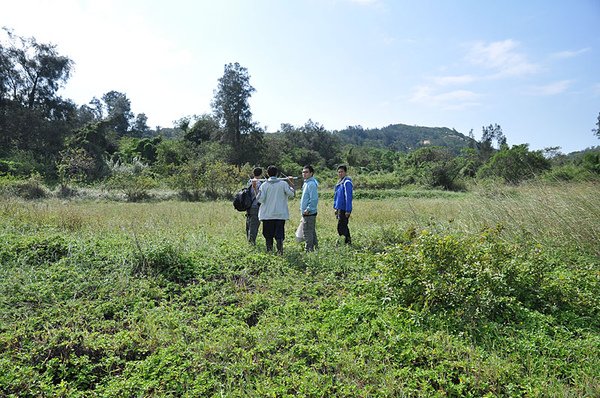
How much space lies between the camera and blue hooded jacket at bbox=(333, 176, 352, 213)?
738 cm

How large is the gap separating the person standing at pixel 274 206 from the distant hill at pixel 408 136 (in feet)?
378

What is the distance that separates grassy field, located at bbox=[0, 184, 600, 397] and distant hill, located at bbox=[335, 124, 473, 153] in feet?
382

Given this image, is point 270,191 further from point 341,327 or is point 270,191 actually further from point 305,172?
point 341,327

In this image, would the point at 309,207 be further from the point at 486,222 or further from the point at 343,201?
the point at 486,222

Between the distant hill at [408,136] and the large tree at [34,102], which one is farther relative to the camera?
the distant hill at [408,136]

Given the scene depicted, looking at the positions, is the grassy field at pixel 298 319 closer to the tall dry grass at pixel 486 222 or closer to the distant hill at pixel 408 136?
the tall dry grass at pixel 486 222

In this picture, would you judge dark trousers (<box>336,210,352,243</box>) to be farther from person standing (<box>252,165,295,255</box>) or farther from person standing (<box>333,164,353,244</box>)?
person standing (<box>252,165,295,255</box>)

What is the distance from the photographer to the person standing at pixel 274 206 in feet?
21.9

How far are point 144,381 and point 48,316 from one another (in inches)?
73.3

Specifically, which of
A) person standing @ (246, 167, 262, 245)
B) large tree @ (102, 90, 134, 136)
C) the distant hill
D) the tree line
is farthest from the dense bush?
the distant hill

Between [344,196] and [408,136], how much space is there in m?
155

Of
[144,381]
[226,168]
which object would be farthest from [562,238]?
[226,168]

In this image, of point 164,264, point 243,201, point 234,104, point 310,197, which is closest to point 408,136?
point 234,104

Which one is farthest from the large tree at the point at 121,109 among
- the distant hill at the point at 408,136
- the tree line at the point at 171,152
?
the distant hill at the point at 408,136
